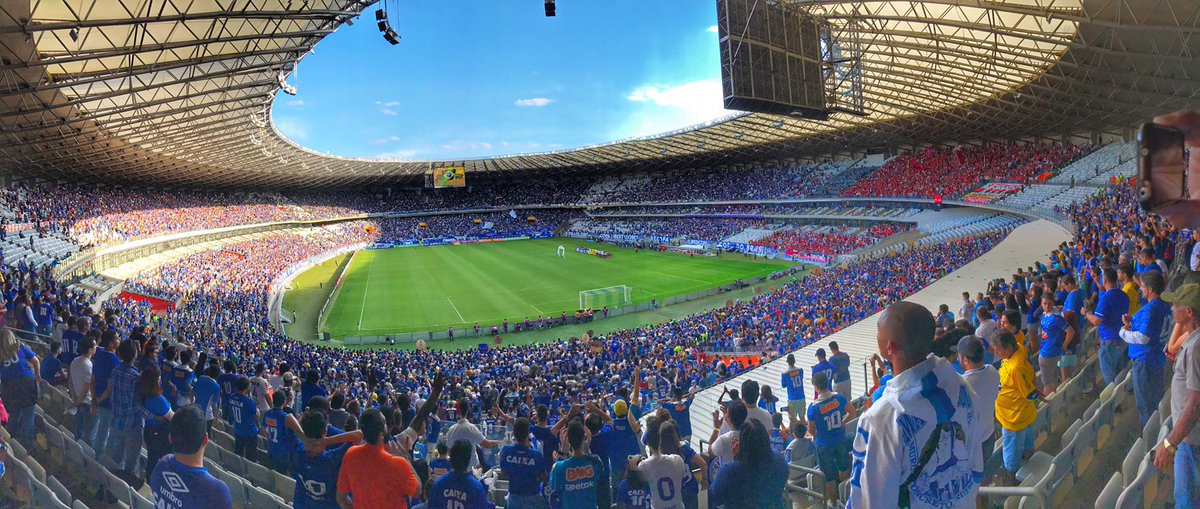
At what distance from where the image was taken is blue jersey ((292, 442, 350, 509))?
4.15 meters

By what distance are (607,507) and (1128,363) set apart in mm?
5379

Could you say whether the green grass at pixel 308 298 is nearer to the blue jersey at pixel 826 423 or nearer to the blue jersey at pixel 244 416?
the blue jersey at pixel 244 416

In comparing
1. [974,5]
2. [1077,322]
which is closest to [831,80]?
[974,5]

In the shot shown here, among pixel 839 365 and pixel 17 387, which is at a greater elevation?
pixel 17 387

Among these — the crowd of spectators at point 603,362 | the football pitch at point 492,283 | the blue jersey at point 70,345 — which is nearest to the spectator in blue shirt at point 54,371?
the blue jersey at point 70,345

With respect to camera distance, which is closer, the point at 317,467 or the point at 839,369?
the point at 317,467

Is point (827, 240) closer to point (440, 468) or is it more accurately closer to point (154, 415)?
point (440, 468)

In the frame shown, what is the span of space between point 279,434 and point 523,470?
3.03 meters

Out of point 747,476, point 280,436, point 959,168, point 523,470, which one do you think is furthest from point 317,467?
point 959,168

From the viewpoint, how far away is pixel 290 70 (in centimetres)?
2638

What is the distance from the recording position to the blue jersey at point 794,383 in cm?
809

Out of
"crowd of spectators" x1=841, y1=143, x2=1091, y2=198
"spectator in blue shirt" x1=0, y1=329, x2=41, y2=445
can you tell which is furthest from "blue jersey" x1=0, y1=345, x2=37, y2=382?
"crowd of spectators" x1=841, y1=143, x2=1091, y2=198

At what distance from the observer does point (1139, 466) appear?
4.15 metres

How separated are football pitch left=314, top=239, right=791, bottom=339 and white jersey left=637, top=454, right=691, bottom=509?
85.8 feet
